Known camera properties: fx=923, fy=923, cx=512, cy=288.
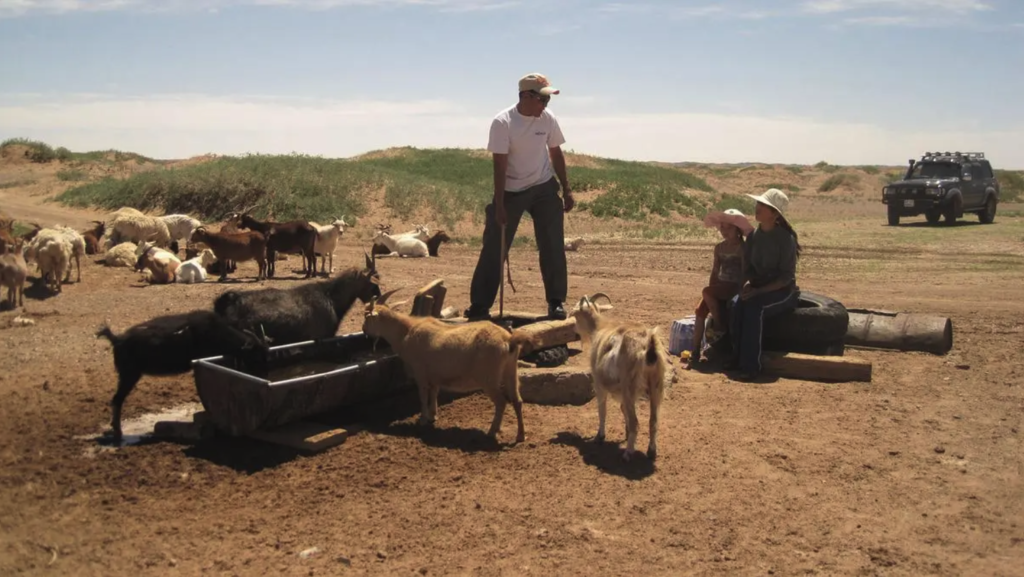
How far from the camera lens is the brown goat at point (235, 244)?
1505 centimetres

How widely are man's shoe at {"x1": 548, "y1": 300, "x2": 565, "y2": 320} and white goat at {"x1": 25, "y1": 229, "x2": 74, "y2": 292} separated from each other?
7760 mm

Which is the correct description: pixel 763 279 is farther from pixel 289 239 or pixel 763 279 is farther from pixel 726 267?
pixel 289 239

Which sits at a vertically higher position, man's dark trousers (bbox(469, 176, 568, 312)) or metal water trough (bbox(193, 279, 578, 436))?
man's dark trousers (bbox(469, 176, 568, 312))

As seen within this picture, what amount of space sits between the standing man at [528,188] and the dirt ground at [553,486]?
146 cm

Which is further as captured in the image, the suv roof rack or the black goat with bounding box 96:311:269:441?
the suv roof rack

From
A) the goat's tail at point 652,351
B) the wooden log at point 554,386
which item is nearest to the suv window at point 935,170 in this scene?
the wooden log at point 554,386

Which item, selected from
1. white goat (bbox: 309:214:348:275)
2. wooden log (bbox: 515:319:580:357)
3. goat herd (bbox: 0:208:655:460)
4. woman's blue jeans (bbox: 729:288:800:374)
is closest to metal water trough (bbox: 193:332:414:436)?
goat herd (bbox: 0:208:655:460)

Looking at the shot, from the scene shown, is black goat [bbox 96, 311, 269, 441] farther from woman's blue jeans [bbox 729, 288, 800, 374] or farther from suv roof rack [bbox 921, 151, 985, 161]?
suv roof rack [bbox 921, 151, 985, 161]

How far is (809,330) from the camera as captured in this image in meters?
9.06

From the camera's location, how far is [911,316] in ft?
33.3

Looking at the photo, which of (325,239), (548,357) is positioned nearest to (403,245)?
(325,239)

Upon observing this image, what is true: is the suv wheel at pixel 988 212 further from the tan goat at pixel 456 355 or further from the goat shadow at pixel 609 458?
the tan goat at pixel 456 355

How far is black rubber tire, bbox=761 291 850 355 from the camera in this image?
9.03 m

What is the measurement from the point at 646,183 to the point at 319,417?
32650mm
